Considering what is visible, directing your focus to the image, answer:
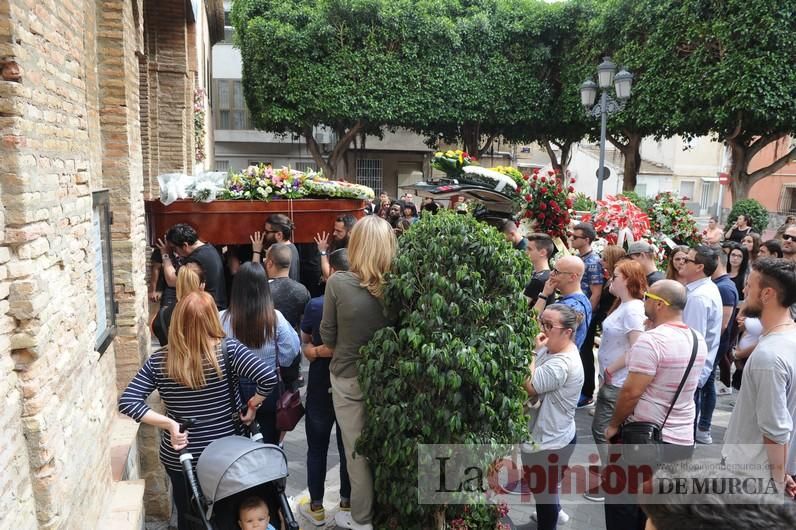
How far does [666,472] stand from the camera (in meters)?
1.63

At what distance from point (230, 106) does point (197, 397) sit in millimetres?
26882

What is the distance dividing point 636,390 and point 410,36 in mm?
19110

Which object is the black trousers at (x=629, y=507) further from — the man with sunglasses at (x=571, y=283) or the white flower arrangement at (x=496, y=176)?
the white flower arrangement at (x=496, y=176)

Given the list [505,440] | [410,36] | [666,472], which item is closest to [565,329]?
[505,440]

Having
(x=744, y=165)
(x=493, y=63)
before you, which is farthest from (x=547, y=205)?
(x=493, y=63)

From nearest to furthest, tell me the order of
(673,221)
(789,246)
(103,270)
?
(103,270) < (789,246) < (673,221)

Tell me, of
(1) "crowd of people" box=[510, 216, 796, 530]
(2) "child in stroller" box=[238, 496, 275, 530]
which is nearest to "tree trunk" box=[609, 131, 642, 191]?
(1) "crowd of people" box=[510, 216, 796, 530]

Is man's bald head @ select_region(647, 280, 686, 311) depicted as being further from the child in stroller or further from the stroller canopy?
the child in stroller

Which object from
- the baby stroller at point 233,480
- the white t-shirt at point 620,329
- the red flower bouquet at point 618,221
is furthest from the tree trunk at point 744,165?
the baby stroller at point 233,480

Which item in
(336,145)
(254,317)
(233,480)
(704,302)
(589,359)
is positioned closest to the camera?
(233,480)

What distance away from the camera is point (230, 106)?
2784 cm

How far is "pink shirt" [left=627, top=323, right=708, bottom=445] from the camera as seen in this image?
3305 millimetres

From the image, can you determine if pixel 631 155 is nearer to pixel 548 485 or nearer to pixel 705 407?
pixel 705 407

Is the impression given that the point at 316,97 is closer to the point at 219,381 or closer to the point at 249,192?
the point at 249,192
